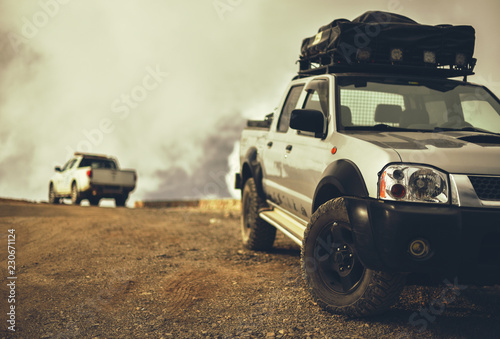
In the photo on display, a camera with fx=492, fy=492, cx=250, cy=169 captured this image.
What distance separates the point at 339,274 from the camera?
3.97 meters

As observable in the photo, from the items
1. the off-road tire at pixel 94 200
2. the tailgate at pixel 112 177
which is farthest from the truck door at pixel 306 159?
the off-road tire at pixel 94 200

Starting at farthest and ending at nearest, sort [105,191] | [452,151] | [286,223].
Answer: [105,191] → [286,223] → [452,151]

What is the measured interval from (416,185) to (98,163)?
17.8 meters

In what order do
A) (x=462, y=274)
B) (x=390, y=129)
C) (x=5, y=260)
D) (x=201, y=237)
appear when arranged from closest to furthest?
1. (x=462, y=274)
2. (x=390, y=129)
3. (x=5, y=260)
4. (x=201, y=237)

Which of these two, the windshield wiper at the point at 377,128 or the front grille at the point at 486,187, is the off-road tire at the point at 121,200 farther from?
the front grille at the point at 486,187

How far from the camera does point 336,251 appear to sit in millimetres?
3975

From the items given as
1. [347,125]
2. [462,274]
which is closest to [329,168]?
[347,125]

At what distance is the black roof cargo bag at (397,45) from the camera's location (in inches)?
197

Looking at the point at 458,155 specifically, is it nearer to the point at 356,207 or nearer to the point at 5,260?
the point at 356,207

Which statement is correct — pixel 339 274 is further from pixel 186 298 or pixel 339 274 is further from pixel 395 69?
pixel 395 69

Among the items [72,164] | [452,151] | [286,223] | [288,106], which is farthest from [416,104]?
[72,164]

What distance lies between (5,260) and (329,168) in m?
4.20

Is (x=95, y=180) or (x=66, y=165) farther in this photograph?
(x=66, y=165)

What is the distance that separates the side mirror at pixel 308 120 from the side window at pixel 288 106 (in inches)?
49.0
